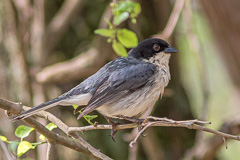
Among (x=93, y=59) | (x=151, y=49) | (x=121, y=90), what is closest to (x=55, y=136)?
(x=121, y=90)

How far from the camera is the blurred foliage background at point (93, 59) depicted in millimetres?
5141

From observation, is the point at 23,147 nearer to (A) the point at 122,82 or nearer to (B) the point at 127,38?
(B) the point at 127,38

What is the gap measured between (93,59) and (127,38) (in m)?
2.18

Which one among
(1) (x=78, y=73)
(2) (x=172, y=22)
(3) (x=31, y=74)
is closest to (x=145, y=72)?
(2) (x=172, y=22)

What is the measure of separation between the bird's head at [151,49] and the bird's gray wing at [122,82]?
11.0 inches

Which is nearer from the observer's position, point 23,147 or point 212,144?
point 23,147

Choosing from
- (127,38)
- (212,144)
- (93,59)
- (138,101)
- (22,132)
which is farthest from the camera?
(93,59)

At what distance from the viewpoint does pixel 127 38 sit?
299cm

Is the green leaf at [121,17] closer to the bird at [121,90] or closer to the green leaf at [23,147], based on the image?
the bird at [121,90]

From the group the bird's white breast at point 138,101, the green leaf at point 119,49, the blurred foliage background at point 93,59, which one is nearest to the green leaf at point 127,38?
the green leaf at point 119,49

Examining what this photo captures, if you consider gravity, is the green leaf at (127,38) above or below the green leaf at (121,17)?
below

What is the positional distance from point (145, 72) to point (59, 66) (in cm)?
181

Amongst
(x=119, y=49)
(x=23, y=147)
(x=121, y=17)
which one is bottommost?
(x=23, y=147)

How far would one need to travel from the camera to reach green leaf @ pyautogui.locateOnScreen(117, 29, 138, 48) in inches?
116
